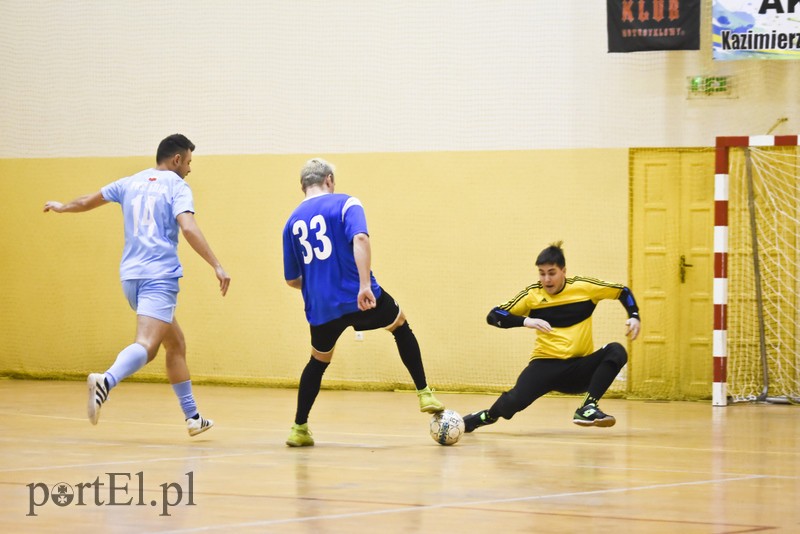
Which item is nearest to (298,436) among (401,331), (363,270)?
(401,331)

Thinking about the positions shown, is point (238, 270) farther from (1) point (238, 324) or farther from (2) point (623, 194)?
(2) point (623, 194)

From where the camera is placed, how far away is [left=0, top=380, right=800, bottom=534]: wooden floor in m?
4.48

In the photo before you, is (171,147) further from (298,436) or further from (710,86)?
(710,86)

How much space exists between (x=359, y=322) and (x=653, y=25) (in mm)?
4990

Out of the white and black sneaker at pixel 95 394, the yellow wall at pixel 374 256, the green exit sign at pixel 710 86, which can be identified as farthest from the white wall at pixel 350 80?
the white and black sneaker at pixel 95 394

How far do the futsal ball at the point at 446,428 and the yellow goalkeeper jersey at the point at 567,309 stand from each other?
0.93 metres

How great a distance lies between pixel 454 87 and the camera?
36.6ft

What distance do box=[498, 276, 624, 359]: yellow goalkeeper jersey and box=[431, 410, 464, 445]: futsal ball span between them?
0.93m

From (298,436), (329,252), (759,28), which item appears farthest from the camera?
(759,28)

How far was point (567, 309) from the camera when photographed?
24.8ft

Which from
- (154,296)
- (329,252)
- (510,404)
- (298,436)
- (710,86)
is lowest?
(298,436)

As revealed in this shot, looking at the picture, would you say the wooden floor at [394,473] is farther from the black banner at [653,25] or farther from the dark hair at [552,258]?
the black banner at [653,25]

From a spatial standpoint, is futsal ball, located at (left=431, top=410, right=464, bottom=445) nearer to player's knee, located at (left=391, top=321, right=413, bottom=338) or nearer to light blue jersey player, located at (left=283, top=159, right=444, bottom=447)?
light blue jersey player, located at (left=283, top=159, right=444, bottom=447)

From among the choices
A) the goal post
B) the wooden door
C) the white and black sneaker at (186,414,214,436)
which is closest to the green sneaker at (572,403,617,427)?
the white and black sneaker at (186,414,214,436)
